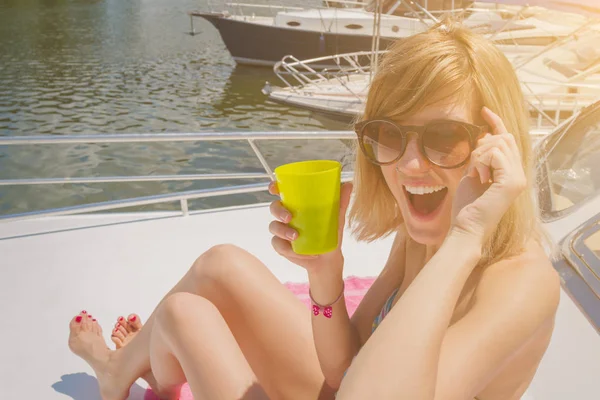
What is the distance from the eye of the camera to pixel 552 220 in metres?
2.17

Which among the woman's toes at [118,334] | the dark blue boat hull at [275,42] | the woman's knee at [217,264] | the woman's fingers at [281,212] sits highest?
the woman's fingers at [281,212]

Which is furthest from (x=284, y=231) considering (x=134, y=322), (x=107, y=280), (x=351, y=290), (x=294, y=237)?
(x=107, y=280)

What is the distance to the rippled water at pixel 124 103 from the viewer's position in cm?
1088

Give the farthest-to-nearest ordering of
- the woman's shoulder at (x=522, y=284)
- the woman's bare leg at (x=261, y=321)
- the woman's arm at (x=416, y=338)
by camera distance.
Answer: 1. the woman's bare leg at (x=261, y=321)
2. the woman's shoulder at (x=522, y=284)
3. the woman's arm at (x=416, y=338)

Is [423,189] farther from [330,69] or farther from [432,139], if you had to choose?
[330,69]

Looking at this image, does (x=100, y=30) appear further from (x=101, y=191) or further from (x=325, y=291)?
(x=325, y=291)

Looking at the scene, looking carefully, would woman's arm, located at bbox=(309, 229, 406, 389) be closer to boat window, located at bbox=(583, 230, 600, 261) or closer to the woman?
the woman

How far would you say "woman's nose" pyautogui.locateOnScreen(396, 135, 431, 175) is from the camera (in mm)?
1312

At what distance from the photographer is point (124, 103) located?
16000 millimetres

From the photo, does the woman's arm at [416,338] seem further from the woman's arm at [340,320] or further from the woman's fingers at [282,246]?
the woman's arm at [340,320]

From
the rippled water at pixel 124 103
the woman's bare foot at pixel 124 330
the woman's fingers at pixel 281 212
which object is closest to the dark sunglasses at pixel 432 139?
the woman's fingers at pixel 281 212

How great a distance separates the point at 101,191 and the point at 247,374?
8.83m

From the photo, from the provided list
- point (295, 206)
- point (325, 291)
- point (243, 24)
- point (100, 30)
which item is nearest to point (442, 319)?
point (295, 206)

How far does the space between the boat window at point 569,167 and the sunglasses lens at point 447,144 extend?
1.12 metres
